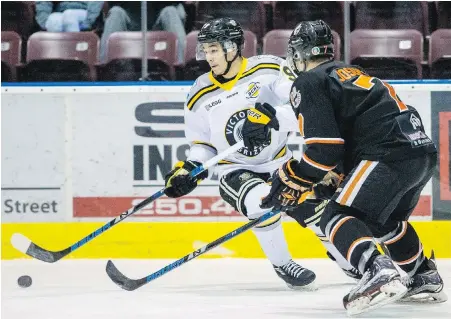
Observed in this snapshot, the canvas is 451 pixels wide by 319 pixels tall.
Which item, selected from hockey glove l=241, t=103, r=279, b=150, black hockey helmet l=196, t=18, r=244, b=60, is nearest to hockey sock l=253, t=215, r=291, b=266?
hockey glove l=241, t=103, r=279, b=150

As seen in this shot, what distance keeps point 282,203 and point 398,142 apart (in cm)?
45

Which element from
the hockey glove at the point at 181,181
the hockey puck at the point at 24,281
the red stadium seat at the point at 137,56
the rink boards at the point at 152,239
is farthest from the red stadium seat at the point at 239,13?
the hockey puck at the point at 24,281

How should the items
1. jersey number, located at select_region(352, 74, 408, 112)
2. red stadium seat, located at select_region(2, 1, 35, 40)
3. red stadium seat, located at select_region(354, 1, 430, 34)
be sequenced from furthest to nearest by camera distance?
red stadium seat, located at select_region(2, 1, 35, 40)
red stadium seat, located at select_region(354, 1, 430, 34)
jersey number, located at select_region(352, 74, 408, 112)

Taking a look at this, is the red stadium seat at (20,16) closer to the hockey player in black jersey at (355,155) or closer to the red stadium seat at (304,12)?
the red stadium seat at (304,12)

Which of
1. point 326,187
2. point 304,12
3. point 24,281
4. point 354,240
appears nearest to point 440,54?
point 304,12

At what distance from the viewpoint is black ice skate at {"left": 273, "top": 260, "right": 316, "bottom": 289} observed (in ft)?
13.0

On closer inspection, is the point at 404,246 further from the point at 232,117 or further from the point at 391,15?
the point at 391,15

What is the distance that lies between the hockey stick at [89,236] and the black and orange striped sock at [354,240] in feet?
3.04

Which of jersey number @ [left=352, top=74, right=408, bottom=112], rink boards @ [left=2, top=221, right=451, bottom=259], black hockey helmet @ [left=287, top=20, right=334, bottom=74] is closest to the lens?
jersey number @ [left=352, top=74, right=408, bottom=112]

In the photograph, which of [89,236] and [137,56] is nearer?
[89,236]

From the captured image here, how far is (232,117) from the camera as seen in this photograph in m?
4.22

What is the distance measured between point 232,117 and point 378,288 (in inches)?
56.9

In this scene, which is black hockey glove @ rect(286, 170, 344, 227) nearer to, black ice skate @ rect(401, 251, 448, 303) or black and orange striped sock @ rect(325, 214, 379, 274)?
black and orange striped sock @ rect(325, 214, 379, 274)

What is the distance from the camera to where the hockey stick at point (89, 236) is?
4043mm
